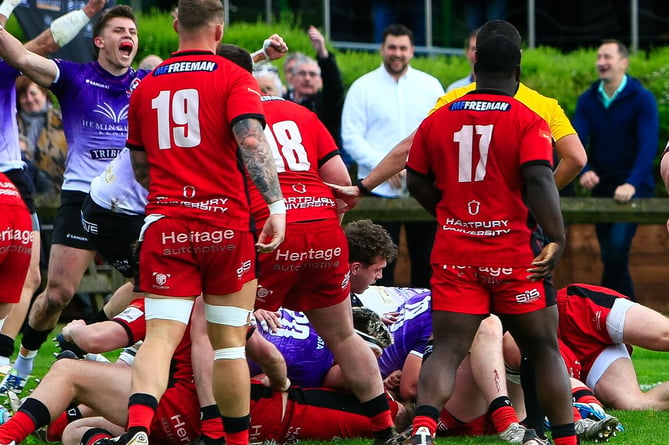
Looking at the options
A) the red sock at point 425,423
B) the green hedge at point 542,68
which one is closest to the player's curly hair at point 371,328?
the red sock at point 425,423

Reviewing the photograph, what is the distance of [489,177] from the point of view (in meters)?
5.51

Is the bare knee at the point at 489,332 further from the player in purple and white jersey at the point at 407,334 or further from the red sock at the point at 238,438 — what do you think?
the red sock at the point at 238,438

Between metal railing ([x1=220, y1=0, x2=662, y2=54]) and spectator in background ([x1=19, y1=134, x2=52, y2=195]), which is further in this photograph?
metal railing ([x1=220, y1=0, x2=662, y2=54])

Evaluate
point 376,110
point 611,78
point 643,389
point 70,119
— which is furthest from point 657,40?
point 70,119

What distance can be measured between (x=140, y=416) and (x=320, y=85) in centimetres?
628

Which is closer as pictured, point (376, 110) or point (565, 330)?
point (565, 330)

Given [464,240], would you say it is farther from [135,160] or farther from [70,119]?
[70,119]

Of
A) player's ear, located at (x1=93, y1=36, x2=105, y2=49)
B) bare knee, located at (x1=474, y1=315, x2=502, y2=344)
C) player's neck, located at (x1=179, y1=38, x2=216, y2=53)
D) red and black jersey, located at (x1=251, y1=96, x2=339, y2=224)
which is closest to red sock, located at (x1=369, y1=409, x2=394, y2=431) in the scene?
bare knee, located at (x1=474, y1=315, x2=502, y2=344)

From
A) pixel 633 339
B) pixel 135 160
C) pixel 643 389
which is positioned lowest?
pixel 643 389

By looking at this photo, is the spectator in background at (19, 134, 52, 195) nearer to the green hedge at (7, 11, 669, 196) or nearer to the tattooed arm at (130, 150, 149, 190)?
the green hedge at (7, 11, 669, 196)

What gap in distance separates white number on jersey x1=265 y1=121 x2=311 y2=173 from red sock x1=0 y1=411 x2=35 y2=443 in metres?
1.82

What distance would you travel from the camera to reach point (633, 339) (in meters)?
7.18

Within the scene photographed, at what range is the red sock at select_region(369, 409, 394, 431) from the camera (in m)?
6.13

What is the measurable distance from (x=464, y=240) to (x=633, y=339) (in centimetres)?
214
